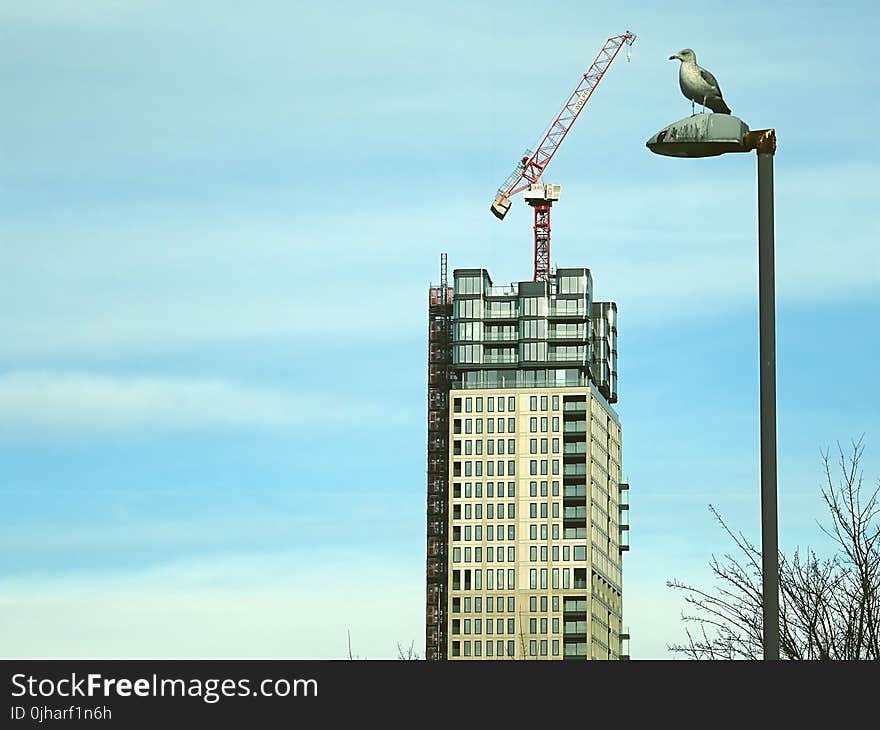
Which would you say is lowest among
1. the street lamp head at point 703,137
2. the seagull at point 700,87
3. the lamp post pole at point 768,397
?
the lamp post pole at point 768,397

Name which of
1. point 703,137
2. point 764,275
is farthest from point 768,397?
point 703,137

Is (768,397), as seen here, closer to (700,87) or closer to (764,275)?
(764,275)

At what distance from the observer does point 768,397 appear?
34.2 ft

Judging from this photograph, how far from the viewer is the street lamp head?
1116 cm

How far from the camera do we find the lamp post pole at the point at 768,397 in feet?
33.2

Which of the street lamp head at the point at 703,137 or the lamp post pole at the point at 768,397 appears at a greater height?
the street lamp head at the point at 703,137

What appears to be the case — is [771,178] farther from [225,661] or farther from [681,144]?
[225,661]

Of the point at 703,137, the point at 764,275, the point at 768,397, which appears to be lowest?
the point at 768,397

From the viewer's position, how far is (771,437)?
33.9 feet

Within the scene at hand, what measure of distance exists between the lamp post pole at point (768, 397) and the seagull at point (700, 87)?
2.17 ft

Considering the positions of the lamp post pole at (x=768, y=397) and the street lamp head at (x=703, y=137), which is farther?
the street lamp head at (x=703, y=137)

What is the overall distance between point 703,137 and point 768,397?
190 cm
